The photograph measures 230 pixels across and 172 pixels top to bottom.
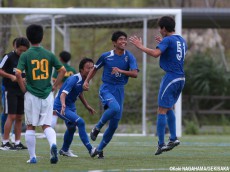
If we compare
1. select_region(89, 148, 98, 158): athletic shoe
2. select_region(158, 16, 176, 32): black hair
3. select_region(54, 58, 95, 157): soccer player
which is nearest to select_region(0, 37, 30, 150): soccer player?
select_region(54, 58, 95, 157): soccer player

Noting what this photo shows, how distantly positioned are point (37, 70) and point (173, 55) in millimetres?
2576

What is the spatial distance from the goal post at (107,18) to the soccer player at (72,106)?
23.8 ft

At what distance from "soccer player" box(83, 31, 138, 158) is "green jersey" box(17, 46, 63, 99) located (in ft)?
4.92

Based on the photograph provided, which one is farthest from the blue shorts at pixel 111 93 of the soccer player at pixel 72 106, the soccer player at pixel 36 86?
the soccer player at pixel 36 86

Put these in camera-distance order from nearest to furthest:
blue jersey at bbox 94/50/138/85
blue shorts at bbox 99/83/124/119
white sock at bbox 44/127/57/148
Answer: white sock at bbox 44/127/57/148 < blue shorts at bbox 99/83/124/119 < blue jersey at bbox 94/50/138/85

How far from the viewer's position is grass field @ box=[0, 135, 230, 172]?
426 inches

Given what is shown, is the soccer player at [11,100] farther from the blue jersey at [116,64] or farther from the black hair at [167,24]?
the black hair at [167,24]

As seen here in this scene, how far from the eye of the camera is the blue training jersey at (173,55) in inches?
506

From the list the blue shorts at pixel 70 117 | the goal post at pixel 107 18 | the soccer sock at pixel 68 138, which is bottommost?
the soccer sock at pixel 68 138

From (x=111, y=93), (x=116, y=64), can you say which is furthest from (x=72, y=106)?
(x=116, y=64)

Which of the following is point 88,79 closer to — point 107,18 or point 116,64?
point 116,64

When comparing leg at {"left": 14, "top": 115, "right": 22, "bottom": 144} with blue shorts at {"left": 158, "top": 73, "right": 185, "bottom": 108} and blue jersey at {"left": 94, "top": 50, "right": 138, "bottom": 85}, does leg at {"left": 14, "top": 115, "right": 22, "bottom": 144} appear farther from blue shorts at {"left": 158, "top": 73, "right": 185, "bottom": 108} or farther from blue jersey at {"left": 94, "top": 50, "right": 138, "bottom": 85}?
blue shorts at {"left": 158, "top": 73, "right": 185, "bottom": 108}

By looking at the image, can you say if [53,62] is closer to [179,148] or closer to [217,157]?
[217,157]

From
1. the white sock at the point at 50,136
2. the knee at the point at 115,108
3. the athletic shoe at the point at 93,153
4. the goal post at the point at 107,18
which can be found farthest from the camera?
the goal post at the point at 107,18
